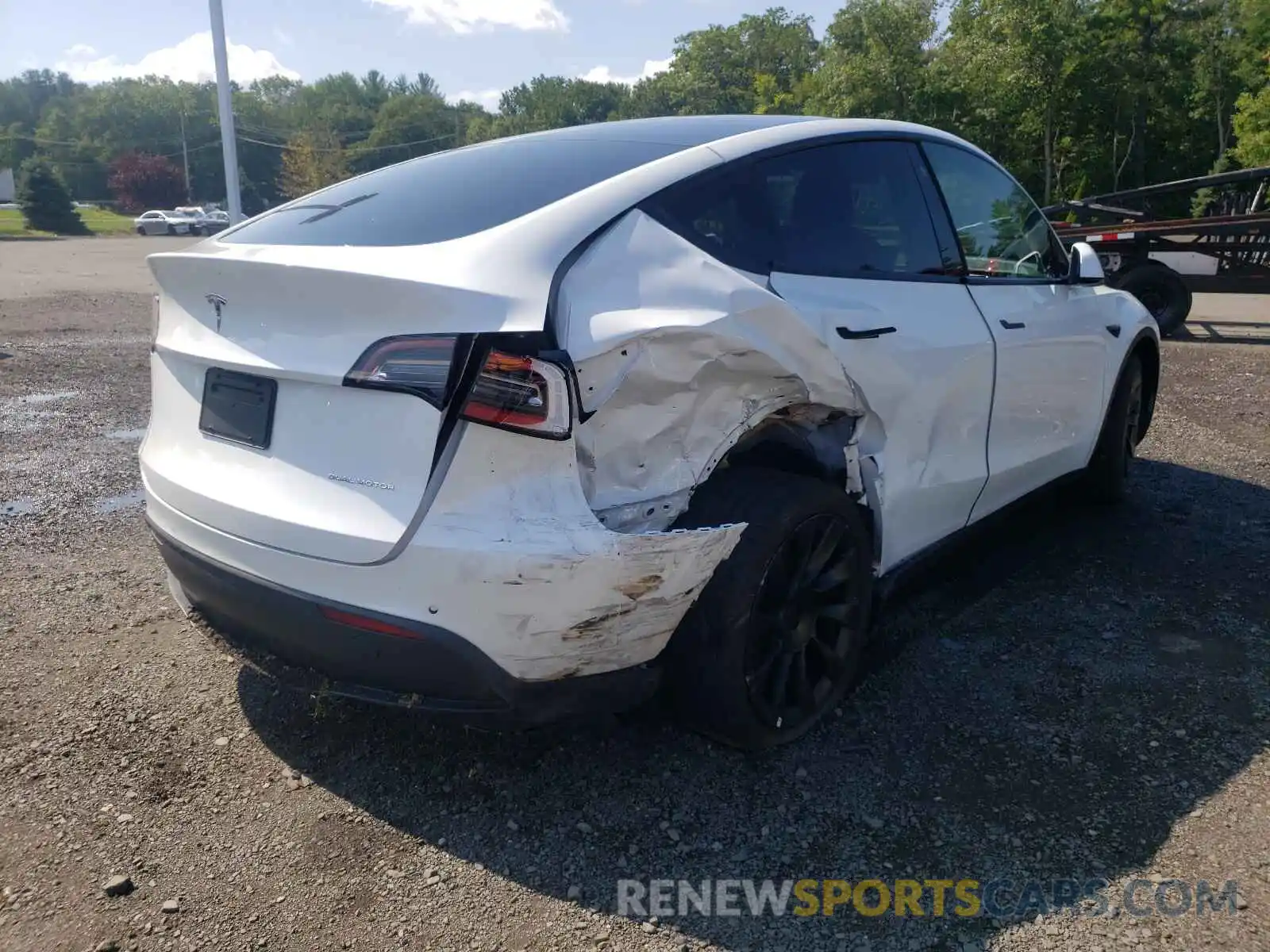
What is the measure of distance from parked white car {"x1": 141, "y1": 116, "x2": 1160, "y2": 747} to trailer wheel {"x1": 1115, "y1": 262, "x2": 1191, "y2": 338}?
872cm

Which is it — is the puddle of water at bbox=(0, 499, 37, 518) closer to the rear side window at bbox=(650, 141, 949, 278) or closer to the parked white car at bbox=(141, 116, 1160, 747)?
the parked white car at bbox=(141, 116, 1160, 747)

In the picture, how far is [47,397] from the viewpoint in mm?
7824

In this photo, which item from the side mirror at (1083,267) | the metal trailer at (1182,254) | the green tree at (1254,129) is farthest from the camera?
the green tree at (1254,129)

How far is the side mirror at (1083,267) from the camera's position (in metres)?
4.30

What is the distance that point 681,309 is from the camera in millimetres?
2488

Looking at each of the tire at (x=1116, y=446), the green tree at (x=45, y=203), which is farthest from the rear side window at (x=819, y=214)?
the green tree at (x=45, y=203)

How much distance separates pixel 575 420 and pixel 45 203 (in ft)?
207

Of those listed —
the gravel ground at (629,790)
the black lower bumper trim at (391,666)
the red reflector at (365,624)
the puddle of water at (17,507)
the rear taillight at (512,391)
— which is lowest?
the puddle of water at (17,507)

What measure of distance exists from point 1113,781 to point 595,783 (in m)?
1.41

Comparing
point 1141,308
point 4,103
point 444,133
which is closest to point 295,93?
point 4,103

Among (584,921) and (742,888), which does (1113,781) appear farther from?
(584,921)

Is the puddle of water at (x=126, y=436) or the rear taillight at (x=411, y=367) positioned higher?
the rear taillight at (x=411, y=367)

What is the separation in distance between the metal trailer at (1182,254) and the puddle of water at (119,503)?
30.7ft

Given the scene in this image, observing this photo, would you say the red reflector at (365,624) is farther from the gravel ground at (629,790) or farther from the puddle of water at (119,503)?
the puddle of water at (119,503)
